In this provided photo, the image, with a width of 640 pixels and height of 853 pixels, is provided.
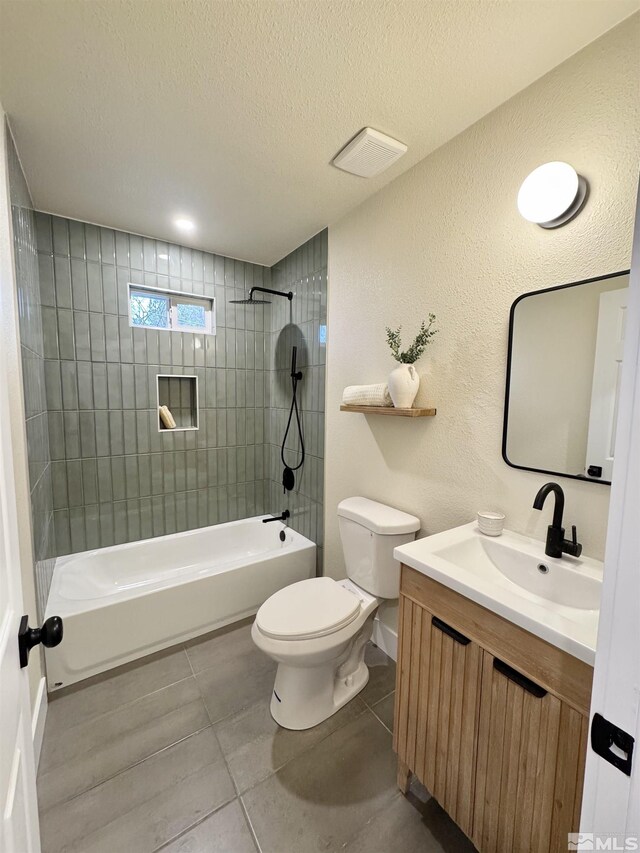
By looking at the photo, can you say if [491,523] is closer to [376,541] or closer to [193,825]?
[376,541]

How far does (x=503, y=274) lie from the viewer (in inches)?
52.6

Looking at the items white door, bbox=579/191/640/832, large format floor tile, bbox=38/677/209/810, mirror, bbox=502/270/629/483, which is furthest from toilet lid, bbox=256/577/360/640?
white door, bbox=579/191/640/832

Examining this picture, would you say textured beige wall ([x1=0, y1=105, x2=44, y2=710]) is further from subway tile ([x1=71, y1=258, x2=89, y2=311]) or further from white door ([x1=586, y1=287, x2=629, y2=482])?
white door ([x1=586, y1=287, x2=629, y2=482])

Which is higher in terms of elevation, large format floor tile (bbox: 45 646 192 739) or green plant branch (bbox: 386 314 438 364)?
green plant branch (bbox: 386 314 438 364)

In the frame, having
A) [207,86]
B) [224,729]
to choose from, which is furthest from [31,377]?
[224,729]

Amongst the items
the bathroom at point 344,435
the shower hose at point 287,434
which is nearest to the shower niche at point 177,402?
the bathroom at point 344,435

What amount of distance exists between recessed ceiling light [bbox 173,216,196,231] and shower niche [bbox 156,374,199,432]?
0.99 metres

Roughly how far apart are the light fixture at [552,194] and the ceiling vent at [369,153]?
61 centimetres

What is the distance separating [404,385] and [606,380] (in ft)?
2.32

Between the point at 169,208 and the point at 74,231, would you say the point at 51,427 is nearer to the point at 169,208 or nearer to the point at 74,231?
the point at 74,231

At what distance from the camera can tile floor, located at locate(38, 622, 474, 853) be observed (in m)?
1.17

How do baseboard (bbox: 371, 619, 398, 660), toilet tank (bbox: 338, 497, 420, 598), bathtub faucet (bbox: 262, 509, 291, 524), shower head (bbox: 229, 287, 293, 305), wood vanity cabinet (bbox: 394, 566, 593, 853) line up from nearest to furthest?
wood vanity cabinet (bbox: 394, 566, 593, 853) → toilet tank (bbox: 338, 497, 420, 598) → baseboard (bbox: 371, 619, 398, 660) → shower head (bbox: 229, 287, 293, 305) → bathtub faucet (bbox: 262, 509, 291, 524)

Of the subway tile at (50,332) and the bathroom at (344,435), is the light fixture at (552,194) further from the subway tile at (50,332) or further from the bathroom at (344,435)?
the subway tile at (50,332)

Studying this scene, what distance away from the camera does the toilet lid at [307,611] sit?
4.82 ft
